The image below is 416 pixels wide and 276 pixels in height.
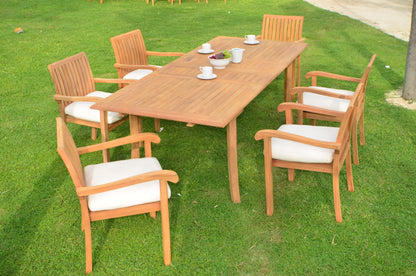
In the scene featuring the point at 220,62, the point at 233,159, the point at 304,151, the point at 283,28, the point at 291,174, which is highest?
the point at 283,28

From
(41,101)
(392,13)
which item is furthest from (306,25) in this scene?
(41,101)

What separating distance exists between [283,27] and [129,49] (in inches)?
88.9

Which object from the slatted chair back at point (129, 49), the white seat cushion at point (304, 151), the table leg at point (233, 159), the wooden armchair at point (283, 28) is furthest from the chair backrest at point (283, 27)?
the table leg at point (233, 159)

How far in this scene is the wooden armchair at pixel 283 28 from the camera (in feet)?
19.4

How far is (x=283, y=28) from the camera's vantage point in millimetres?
6012

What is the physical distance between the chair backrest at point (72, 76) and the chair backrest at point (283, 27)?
277cm

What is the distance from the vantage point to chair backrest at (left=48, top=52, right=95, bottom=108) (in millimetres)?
3939

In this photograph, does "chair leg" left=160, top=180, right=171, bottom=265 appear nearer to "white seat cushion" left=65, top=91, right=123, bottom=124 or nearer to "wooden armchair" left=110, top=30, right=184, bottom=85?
"white seat cushion" left=65, top=91, right=123, bottom=124

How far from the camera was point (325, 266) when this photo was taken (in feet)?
9.15

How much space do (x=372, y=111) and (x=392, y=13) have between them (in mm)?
6870

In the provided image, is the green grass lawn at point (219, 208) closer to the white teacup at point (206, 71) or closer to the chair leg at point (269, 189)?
the chair leg at point (269, 189)

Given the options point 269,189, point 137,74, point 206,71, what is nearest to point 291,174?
point 269,189

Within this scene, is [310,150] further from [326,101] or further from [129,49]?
[129,49]

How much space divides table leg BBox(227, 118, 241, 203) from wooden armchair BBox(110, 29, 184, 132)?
1.57m
